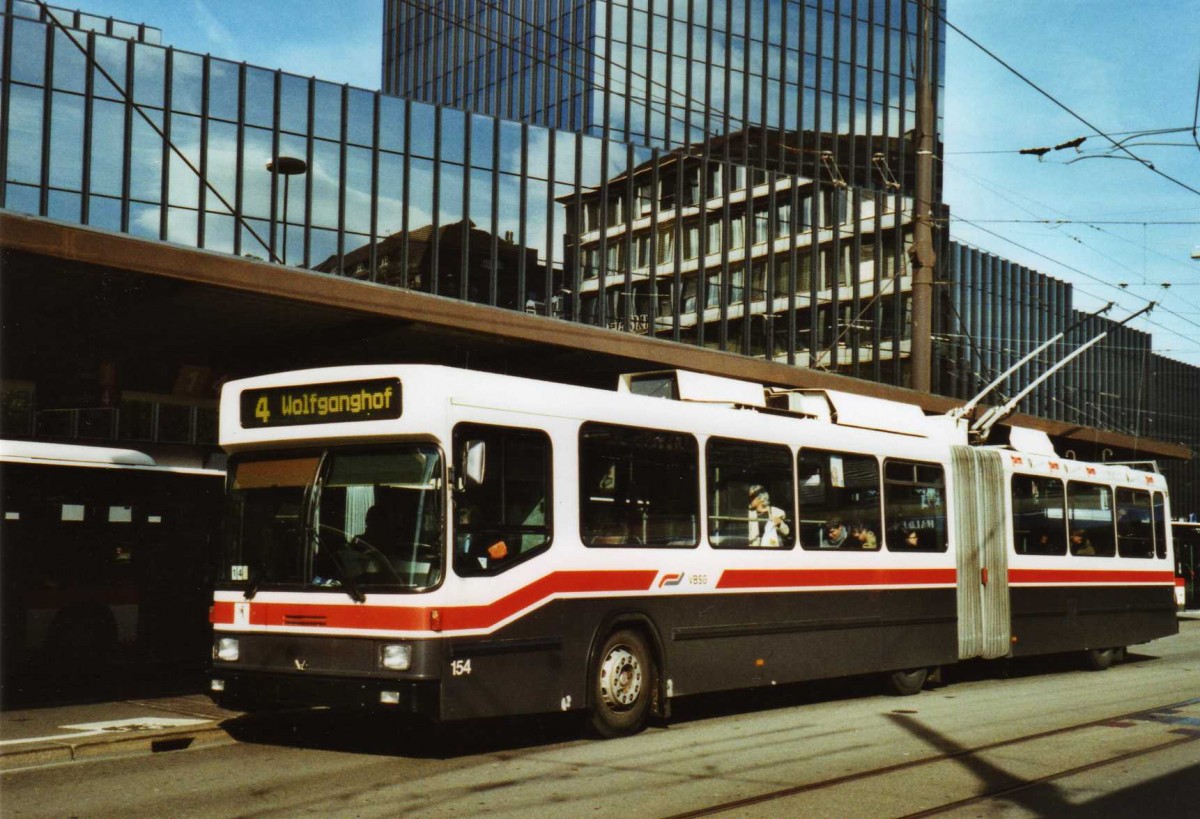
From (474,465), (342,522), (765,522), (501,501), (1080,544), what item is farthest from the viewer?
(1080,544)

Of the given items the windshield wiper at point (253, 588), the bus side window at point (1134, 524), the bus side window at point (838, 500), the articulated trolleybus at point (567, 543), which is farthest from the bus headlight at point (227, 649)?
the bus side window at point (1134, 524)

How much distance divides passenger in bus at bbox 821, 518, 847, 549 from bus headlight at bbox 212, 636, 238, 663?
18.7 ft

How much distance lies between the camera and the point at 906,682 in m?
14.9

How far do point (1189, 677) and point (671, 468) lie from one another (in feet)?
31.3

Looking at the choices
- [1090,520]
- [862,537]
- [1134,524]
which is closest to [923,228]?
[1090,520]

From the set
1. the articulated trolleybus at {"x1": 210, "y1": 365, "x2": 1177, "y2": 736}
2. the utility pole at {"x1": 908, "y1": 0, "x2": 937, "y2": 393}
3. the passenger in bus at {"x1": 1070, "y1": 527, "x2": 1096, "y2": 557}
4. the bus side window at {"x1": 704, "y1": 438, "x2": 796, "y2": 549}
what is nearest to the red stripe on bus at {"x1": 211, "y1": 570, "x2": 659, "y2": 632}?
the articulated trolleybus at {"x1": 210, "y1": 365, "x2": 1177, "y2": 736}

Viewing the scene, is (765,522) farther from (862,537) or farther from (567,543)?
(567,543)

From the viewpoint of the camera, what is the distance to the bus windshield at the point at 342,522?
945 cm

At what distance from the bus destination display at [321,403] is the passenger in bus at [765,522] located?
13.2 ft

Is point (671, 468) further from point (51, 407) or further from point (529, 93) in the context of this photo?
point (529, 93)

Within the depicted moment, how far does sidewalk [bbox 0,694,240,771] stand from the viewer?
968 centimetres

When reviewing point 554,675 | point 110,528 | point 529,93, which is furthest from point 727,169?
point 554,675

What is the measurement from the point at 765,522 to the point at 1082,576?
7.16 m

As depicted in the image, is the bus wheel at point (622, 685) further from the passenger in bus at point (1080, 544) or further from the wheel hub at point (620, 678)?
the passenger in bus at point (1080, 544)
